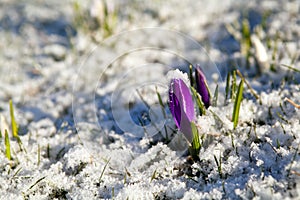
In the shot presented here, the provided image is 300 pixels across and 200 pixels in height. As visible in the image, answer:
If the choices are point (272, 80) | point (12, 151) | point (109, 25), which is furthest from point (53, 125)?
point (272, 80)

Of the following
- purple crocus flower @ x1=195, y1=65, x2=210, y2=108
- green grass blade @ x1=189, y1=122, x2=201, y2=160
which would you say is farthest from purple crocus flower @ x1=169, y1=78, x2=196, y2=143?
purple crocus flower @ x1=195, y1=65, x2=210, y2=108

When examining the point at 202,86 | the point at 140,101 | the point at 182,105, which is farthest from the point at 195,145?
the point at 140,101

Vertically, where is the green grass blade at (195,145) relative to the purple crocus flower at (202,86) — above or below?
below

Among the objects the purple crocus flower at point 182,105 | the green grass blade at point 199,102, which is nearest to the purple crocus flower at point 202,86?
the green grass blade at point 199,102

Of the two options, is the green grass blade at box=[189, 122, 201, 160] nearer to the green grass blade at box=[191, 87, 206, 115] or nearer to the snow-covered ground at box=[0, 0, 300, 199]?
the snow-covered ground at box=[0, 0, 300, 199]

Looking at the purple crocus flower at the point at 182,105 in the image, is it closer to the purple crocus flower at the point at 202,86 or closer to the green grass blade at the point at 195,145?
the green grass blade at the point at 195,145

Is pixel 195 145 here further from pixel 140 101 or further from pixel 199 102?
pixel 140 101

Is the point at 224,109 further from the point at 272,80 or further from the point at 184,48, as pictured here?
the point at 184,48
